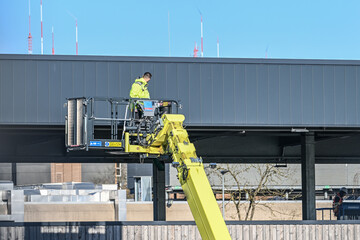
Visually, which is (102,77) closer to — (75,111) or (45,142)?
(75,111)

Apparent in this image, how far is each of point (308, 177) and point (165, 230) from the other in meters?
5.21

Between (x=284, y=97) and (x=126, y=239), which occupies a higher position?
(x=284, y=97)

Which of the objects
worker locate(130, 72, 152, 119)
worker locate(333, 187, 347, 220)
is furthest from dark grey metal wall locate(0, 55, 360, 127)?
worker locate(333, 187, 347, 220)

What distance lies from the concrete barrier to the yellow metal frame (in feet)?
25.7

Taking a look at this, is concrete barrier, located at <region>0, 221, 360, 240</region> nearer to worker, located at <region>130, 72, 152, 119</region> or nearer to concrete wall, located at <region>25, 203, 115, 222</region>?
worker, located at <region>130, 72, 152, 119</region>

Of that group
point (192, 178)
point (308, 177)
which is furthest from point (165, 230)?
point (192, 178)

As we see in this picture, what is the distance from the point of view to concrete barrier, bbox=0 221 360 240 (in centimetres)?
2144

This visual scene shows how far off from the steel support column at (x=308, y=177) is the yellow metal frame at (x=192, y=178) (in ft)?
31.6

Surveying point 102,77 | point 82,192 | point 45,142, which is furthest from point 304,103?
point 82,192

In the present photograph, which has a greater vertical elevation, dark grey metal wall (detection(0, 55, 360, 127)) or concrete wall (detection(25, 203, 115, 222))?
dark grey metal wall (detection(0, 55, 360, 127))

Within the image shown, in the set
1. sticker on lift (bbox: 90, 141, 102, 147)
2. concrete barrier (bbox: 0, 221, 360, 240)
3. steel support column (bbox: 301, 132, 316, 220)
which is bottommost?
concrete barrier (bbox: 0, 221, 360, 240)

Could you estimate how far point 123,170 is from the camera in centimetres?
8762

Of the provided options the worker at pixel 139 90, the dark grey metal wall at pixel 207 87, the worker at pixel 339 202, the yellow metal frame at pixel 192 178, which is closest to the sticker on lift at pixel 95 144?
the worker at pixel 139 90

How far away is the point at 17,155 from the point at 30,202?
18.7m
